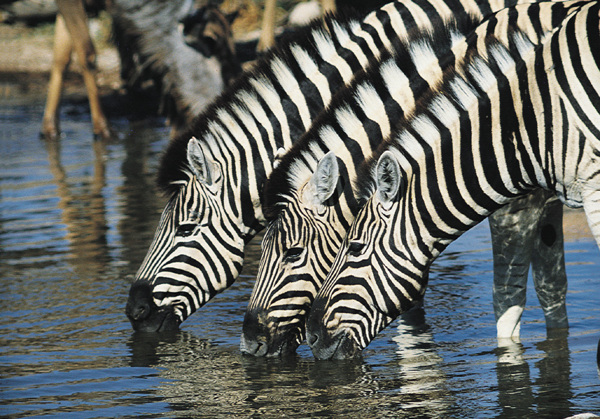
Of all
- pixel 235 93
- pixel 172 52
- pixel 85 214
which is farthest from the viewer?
pixel 85 214

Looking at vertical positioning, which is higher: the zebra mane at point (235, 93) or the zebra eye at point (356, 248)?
the zebra mane at point (235, 93)

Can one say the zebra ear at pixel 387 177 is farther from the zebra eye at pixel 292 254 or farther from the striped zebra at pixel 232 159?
the striped zebra at pixel 232 159

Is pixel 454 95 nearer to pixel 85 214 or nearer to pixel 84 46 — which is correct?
pixel 85 214

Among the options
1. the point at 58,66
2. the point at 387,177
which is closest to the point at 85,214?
the point at 58,66

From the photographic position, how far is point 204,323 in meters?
7.48

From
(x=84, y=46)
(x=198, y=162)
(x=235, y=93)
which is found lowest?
(x=198, y=162)

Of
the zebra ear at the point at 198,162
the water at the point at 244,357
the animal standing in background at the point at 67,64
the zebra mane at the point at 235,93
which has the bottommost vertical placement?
the water at the point at 244,357

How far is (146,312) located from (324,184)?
1861mm

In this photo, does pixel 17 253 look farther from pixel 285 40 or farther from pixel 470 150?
pixel 470 150

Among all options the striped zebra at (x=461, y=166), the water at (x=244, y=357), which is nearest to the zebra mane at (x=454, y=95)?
the striped zebra at (x=461, y=166)

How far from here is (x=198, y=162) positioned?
22.2 feet

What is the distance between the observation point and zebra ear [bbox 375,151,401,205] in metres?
5.46

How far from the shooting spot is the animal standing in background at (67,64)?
15305 millimetres

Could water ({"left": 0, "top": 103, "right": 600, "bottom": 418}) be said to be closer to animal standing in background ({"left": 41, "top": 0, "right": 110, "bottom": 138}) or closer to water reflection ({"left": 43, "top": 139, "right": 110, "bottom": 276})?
water reflection ({"left": 43, "top": 139, "right": 110, "bottom": 276})
